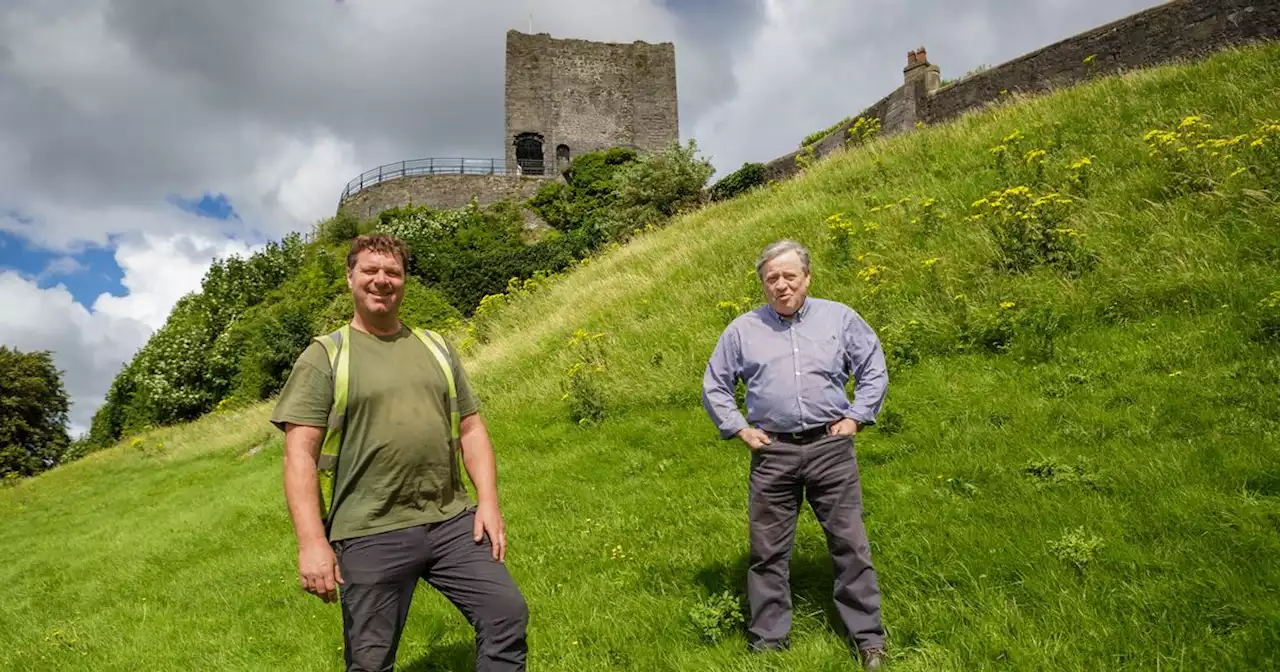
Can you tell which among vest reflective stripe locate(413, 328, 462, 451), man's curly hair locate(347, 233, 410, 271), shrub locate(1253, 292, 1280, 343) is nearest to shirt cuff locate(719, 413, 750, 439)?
vest reflective stripe locate(413, 328, 462, 451)

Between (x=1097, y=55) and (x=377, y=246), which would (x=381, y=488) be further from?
(x=1097, y=55)

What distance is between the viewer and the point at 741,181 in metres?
20.2

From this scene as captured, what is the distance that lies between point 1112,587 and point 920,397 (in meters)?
3.15

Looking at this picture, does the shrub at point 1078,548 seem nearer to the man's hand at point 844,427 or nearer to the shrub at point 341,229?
the man's hand at point 844,427

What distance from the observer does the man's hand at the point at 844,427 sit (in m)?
3.24

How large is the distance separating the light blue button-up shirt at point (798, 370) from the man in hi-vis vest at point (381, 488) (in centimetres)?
131

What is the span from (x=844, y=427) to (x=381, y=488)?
206 cm

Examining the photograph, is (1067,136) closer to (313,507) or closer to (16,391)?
(313,507)

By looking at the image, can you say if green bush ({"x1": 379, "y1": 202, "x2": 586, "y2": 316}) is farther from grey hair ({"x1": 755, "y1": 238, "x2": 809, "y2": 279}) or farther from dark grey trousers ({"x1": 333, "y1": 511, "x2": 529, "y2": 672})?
dark grey trousers ({"x1": 333, "y1": 511, "x2": 529, "y2": 672})

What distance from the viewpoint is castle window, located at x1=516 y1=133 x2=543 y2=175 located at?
138 ft

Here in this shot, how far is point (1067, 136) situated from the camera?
10.4 metres

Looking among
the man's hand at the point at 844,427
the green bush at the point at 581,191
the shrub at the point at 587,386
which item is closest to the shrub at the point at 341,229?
the green bush at the point at 581,191

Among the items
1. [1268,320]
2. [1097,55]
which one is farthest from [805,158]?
[1268,320]

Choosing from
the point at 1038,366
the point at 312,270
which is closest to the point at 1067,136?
the point at 1038,366
